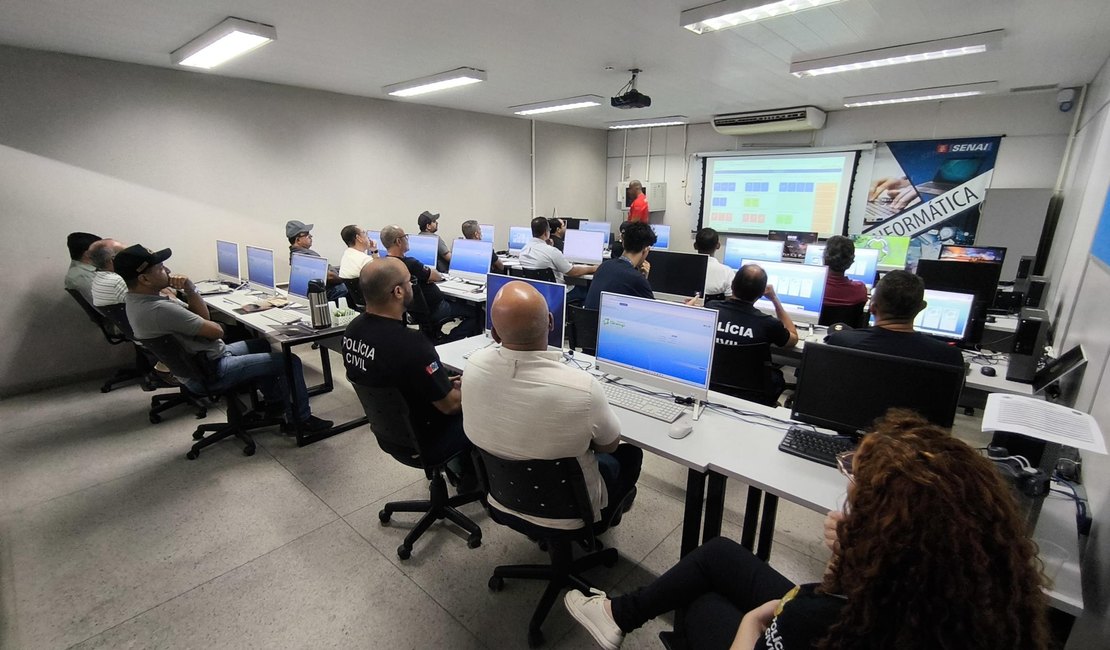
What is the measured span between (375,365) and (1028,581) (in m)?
1.91

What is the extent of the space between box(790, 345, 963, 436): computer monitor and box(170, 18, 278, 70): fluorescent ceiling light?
13.0 ft

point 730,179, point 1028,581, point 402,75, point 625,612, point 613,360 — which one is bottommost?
point 625,612

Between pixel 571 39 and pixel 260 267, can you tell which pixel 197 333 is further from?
pixel 571 39

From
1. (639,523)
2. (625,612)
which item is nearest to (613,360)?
(639,523)

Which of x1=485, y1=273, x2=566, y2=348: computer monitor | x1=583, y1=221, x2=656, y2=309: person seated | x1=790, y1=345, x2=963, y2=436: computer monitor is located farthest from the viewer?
x1=583, y1=221, x2=656, y2=309: person seated

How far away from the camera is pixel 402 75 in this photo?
15.3 ft

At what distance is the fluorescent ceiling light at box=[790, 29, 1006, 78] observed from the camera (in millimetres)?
3298

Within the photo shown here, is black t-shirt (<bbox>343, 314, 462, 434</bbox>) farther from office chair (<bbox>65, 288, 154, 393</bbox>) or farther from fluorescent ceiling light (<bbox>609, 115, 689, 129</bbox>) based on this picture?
fluorescent ceiling light (<bbox>609, 115, 689, 129</bbox>)

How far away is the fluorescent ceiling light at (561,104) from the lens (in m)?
5.62

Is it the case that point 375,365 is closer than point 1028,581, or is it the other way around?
point 1028,581

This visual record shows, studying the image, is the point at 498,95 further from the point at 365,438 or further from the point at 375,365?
the point at 375,365

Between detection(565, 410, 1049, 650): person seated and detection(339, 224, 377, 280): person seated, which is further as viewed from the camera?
detection(339, 224, 377, 280): person seated

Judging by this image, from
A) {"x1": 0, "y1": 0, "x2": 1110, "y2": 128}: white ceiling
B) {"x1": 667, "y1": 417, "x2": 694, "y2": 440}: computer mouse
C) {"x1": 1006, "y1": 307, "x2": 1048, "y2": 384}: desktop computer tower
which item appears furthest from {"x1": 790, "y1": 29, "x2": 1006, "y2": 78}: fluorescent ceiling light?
{"x1": 667, "y1": 417, "x2": 694, "y2": 440}: computer mouse

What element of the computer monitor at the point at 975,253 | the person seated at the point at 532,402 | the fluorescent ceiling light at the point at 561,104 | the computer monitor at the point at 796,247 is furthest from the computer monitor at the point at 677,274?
the person seated at the point at 532,402
